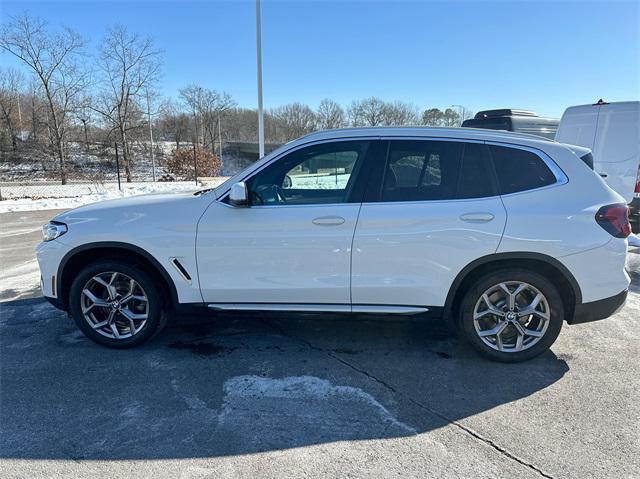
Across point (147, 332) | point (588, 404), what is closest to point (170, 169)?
point (147, 332)

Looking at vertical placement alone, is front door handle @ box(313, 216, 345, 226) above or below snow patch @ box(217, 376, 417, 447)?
above

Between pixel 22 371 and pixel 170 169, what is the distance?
27504 millimetres

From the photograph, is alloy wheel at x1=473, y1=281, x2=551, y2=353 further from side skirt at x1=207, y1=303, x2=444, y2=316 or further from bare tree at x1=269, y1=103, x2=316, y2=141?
bare tree at x1=269, y1=103, x2=316, y2=141

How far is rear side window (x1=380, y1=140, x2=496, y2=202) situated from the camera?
338 cm

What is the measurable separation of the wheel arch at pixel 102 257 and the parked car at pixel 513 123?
837cm

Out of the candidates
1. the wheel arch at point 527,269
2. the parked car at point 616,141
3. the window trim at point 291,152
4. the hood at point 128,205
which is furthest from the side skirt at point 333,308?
the parked car at point 616,141

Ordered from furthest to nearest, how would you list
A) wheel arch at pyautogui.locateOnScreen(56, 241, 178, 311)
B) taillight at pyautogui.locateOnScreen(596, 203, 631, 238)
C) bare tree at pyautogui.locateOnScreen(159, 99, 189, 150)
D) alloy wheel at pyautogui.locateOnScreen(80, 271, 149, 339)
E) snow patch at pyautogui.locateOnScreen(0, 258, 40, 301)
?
1. bare tree at pyautogui.locateOnScreen(159, 99, 189, 150)
2. snow patch at pyautogui.locateOnScreen(0, 258, 40, 301)
3. alloy wheel at pyautogui.locateOnScreen(80, 271, 149, 339)
4. wheel arch at pyautogui.locateOnScreen(56, 241, 178, 311)
5. taillight at pyautogui.locateOnScreen(596, 203, 631, 238)

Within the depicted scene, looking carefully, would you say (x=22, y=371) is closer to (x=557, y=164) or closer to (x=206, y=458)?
(x=206, y=458)

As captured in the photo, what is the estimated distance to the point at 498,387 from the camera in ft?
10.5

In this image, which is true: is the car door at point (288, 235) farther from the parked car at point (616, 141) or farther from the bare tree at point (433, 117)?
the bare tree at point (433, 117)

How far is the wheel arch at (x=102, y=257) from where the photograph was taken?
11.7 feet

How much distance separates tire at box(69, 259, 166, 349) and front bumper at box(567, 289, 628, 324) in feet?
11.2

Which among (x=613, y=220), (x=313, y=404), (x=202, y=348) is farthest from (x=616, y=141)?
(x=202, y=348)

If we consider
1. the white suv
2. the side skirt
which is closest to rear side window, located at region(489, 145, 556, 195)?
the white suv
